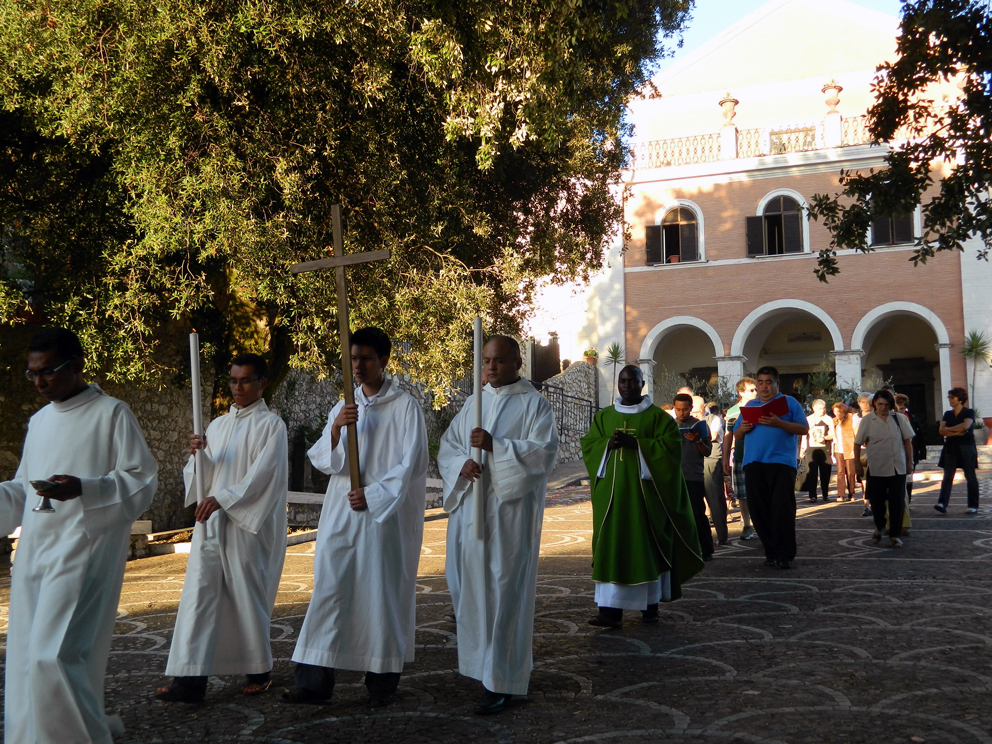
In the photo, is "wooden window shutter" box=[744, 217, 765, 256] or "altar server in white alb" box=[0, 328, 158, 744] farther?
"wooden window shutter" box=[744, 217, 765, 256]

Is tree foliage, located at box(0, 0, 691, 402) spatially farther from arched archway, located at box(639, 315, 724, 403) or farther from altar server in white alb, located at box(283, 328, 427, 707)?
arched archway, located at box(639, 315, 724, 403)

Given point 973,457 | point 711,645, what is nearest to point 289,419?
point 973,457

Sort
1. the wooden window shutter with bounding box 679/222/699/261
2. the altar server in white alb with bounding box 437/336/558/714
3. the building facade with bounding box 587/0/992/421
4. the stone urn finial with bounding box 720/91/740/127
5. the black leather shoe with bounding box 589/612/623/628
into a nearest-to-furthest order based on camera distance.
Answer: the altar server in white alb with bounding box 437/336/558/714 < the black leather shoe with bounding box 589/612/623/628 < the building facade with bounding box 587/0/992/421 < the stone urn finial with bounding box 720/91/740/127 < the wooden window shutter with bounding box 679/222/699/261

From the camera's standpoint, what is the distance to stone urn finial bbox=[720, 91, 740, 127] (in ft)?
99.9

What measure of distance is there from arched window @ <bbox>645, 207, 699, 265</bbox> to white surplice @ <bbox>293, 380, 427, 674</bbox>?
27064 mm

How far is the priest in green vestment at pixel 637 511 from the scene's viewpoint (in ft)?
22.2

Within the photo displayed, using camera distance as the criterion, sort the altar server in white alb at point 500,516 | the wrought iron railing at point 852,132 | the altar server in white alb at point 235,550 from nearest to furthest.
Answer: the altar server in white alb at point 500,516, the altar server in white alb at point 235,550, the wrought iron railing at point 852,132

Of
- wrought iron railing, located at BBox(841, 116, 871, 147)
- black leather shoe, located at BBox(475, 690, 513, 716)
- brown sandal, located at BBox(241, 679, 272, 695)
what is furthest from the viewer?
wrought iron railing, located at BBox(841, 116, 871, 147)

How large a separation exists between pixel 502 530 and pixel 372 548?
0.63m

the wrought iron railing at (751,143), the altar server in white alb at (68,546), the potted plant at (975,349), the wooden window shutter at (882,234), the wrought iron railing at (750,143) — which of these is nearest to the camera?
the altar server in white alb at (68,546)

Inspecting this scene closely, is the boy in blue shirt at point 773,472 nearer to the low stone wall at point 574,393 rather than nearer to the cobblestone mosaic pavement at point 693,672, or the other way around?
the cobblestone mosaic pavement at point 693,672

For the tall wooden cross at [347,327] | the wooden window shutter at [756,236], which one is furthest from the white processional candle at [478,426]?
the wooden window shutter at [756,236]

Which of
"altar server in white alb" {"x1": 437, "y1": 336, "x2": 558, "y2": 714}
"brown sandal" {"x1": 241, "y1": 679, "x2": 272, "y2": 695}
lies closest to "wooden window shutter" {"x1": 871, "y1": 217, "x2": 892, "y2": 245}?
"altar server in white alb" {"x1": 437, "y1": 336, "x2": 558, "y2": 714}

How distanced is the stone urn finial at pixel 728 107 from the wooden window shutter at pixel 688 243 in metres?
3.22
